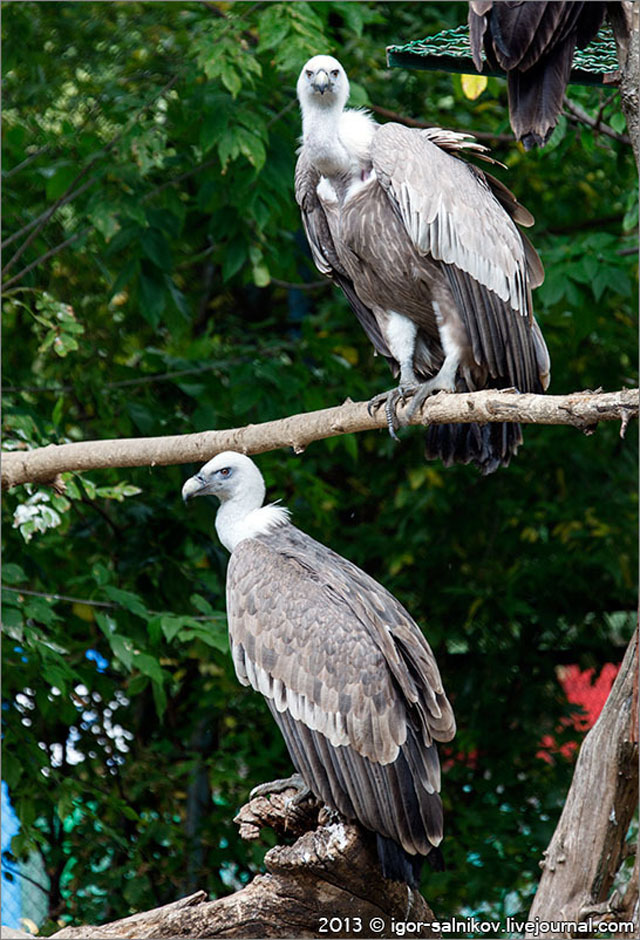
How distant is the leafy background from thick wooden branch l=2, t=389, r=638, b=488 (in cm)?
21

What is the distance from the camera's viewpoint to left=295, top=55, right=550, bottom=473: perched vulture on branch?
10.0 feet

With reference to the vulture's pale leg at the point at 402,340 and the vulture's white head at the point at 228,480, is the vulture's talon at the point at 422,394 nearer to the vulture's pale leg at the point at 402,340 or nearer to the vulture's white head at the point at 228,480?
the vulture's pale leg at the point at 402,340

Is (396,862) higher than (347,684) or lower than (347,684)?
lower

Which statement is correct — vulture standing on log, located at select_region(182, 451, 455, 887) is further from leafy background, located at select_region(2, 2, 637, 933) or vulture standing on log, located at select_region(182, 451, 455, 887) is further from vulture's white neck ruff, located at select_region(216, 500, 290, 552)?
leafy background, located at select_region(2, 2, 637, 933)

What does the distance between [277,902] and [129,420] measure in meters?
2.25

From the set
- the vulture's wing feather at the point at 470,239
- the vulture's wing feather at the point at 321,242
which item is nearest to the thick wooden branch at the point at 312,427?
the vulture's wing feather at the point at 470,239

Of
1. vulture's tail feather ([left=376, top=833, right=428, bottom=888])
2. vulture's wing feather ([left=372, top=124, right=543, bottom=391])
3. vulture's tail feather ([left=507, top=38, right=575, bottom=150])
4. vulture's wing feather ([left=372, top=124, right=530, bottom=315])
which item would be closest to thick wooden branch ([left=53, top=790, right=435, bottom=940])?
vulture's tail feather ([left=376, top=833, right=428, bottom=888])

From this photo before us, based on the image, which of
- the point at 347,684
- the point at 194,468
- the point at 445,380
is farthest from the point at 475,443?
the point at 194,468

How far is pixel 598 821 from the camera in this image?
3.10m

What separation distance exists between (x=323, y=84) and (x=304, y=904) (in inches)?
81.2

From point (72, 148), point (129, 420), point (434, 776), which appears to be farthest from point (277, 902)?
point (72, 148)

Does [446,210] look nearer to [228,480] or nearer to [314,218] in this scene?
[314,218]

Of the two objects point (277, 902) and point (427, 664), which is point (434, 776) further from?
point (277, 902)

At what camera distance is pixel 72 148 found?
4.45 m
